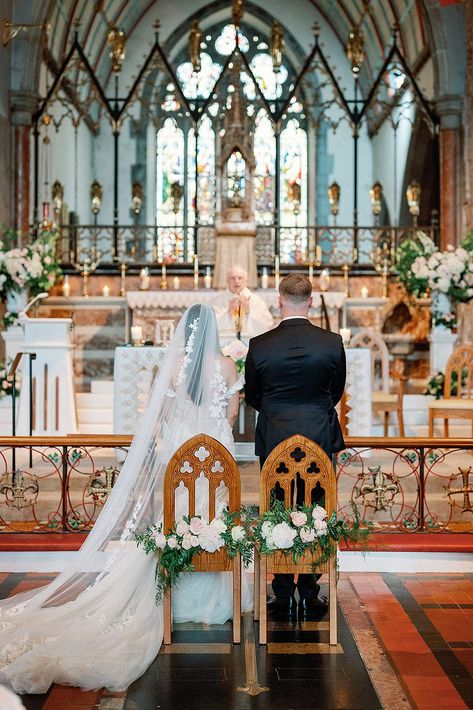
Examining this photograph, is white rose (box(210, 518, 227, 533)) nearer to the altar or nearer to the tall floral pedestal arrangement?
the tall floral pedestal arrangement

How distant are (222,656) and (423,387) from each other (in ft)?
28.1

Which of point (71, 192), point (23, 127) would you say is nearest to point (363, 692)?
point (23, 127)

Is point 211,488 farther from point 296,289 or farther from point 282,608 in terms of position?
point 296,289

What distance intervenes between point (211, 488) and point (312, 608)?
0.92m

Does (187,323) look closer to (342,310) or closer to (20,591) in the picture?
(20,591)

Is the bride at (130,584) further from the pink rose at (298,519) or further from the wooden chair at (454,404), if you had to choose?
the wooden chair at (454,404)

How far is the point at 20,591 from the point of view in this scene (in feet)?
18.1

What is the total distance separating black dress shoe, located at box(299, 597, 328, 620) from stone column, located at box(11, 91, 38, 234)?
10412 millimetres

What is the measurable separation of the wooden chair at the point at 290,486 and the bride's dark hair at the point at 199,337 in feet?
2.16

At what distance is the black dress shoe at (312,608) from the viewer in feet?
16.5

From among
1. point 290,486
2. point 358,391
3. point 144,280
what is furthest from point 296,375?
point 144,280

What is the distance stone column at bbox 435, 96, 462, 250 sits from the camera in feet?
47.2

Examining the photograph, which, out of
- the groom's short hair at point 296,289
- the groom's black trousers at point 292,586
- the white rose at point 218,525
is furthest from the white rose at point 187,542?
the groom's short hair at point 296,289

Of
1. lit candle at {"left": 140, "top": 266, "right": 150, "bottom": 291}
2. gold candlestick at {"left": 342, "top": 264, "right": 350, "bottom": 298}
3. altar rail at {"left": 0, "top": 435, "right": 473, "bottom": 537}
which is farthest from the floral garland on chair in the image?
gold candlestick at {"left": 342, "top": 264, "right": 350, "bottom": 298}
